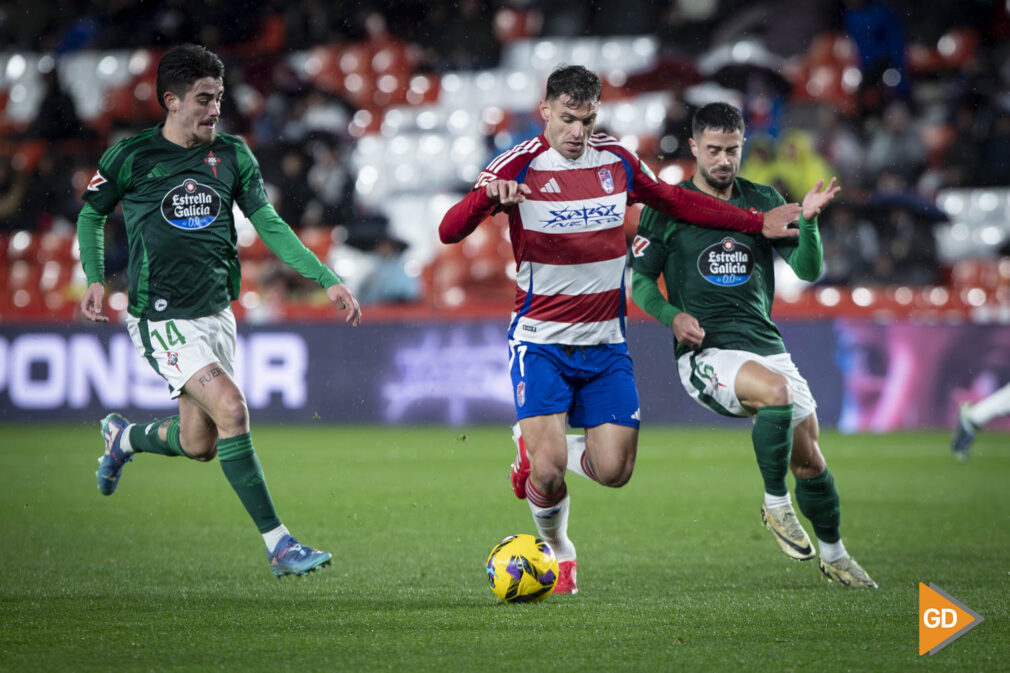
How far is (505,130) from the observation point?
52.4 ft

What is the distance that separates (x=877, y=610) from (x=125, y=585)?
302cm

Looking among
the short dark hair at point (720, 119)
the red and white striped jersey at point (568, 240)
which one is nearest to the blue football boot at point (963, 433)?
the short dark hair at point (720, 119)

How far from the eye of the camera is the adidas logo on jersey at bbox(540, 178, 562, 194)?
5.37m

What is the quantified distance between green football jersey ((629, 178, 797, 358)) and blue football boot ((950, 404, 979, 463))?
15.8ft

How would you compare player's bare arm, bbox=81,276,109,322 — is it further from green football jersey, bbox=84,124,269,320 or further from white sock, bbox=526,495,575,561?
white sock, bbox=526,495,575,561

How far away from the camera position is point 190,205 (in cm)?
556

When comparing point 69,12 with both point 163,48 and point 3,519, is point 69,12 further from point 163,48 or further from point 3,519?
point 3,519

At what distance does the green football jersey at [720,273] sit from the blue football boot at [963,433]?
4821 millimetres

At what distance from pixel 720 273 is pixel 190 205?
2.33 meters

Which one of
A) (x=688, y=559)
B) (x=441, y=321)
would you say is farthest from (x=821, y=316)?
(x=688, y=559)

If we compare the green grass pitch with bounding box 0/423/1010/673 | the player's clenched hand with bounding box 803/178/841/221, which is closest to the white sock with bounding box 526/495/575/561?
the green grass pitch with bounding box 0/423/1010/673

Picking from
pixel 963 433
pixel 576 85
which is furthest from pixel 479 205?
pixel 963 433

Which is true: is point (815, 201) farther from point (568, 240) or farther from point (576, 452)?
point (576, 452)

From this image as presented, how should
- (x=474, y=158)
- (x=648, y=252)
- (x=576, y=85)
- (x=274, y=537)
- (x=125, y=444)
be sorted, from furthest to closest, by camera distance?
1. (x=474, y=158)
2. (x=125, y=444)
3. (x=648, y=252)
4. (x=274, y=537)
5. (x=576, y=85)
